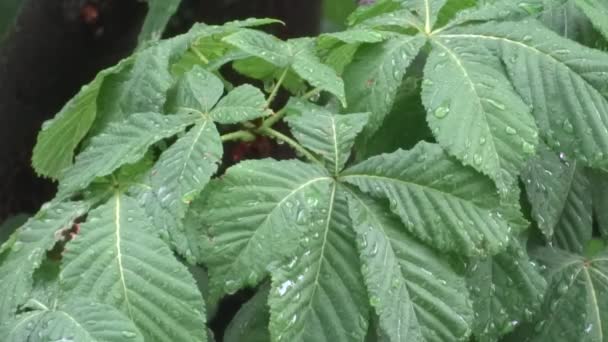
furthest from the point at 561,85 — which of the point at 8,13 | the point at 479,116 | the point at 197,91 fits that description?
the point at 8,13

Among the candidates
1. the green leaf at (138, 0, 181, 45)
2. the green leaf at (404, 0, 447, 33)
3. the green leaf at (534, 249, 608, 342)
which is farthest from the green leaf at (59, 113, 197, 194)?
the green leaf at (138, 0, 181, 45)

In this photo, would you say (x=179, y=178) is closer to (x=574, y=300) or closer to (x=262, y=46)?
(x=262, y=46)

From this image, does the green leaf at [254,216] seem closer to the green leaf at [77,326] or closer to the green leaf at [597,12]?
the green leaf at [77,326]

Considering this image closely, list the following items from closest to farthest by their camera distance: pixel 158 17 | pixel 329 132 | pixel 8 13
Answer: pixel 329 132 < pixel 158 17 < pixel 8 13

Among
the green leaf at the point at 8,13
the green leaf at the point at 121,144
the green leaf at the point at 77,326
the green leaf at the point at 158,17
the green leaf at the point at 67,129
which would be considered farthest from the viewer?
the green leaf at the point at 8,13

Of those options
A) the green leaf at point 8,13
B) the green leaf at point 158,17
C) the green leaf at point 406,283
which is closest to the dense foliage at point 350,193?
the green leaf at point 406,283

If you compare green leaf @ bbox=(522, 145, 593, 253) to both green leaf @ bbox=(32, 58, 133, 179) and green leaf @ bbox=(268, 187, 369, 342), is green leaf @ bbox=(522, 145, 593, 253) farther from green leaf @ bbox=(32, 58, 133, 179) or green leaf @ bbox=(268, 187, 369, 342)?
green leaf @ bbox=(32, 58, 133, 179)
